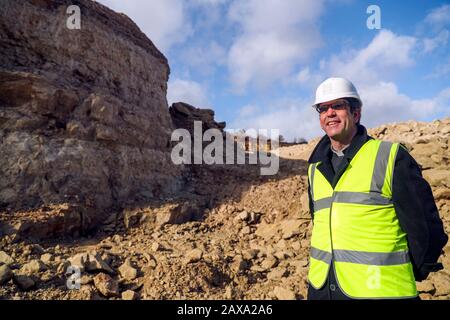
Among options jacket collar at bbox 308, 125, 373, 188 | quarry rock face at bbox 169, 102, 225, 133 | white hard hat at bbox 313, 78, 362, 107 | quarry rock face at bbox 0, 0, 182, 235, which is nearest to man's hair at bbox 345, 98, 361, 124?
white hard hat at bbox 313, 78, 362, 107

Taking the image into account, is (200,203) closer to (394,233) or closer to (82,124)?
(82,124)

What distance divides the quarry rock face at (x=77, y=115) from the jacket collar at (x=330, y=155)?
483 cm

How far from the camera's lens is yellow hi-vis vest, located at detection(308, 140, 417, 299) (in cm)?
178

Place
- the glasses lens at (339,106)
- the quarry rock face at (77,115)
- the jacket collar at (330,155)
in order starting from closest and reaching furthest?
the jacket collar at (330,155) < the glasses lens at (339,106) < the quarry rock face at (77,115)

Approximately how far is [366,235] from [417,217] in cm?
32

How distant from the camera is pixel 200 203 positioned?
7.73 m

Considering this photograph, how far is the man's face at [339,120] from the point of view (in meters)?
2.18

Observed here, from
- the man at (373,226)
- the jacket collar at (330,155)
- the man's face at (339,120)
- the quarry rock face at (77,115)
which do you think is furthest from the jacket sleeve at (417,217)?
the quarry rock face at (77,115)

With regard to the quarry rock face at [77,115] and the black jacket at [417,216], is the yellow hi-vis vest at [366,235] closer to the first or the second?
the black jacket at [417,216]

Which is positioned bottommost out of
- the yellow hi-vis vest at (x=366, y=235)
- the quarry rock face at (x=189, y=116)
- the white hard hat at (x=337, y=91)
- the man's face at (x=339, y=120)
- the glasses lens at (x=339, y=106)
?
the yellow hi-vis vest at (x=366, y=235)

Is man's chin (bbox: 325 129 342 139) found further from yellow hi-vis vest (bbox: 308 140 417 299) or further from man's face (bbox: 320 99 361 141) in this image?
yellow hi-vis vest (bbox: 308 140 417 299)
